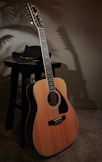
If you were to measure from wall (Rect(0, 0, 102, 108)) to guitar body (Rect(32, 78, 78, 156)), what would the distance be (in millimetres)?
863

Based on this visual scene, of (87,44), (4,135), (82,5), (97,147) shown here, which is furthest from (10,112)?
(82,5)

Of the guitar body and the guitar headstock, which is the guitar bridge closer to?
the guitar body

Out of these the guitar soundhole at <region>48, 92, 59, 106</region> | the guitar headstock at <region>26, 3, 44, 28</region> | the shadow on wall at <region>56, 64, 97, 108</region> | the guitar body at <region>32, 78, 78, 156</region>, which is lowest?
the guitar body at <region>32, 78, 78, 156</region>

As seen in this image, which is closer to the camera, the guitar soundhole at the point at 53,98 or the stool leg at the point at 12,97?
the guitar soundhole at the point at 53,98

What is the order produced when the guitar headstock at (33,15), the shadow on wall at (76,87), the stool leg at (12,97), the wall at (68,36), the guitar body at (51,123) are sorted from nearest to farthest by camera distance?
the guitar body at (51,123) < the guitar headstock at (33,15) < the stool leg at (12,97) < the wall at (68,36) < the shadow on wall at (76,87)

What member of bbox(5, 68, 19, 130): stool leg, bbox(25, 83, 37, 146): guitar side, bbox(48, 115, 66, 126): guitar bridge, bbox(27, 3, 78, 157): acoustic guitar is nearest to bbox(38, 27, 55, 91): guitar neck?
bbox(27, 3, 78, 157): acoustic guitar

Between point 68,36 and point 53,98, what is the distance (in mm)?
1130

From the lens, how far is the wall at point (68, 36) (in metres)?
2.31

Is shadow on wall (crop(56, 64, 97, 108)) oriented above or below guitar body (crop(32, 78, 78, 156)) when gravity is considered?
above

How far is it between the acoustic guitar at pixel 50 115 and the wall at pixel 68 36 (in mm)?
728

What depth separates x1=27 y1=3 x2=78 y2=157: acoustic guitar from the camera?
149cm

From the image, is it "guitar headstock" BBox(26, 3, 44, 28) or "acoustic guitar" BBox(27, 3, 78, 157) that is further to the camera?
"guitar headstock" BBox(26, 3, 44, 28)

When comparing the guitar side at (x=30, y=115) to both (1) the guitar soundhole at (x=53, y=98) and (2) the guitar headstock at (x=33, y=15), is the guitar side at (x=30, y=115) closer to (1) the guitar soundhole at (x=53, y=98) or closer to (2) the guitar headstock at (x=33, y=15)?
(1) the guitar soundhole at (x=53, y=98)

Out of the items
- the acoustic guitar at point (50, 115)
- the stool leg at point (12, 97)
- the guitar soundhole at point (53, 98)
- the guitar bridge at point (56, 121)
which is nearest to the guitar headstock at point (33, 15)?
the acoustic guitar at point (50, 115)
